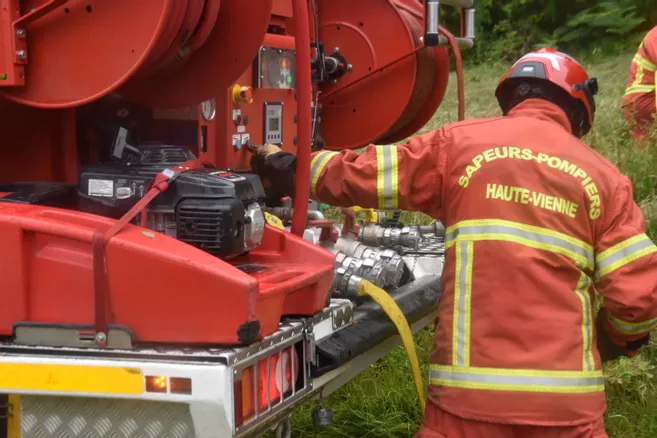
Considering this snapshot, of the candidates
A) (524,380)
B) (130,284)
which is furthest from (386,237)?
(130,284)

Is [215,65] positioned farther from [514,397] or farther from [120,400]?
[514,397]

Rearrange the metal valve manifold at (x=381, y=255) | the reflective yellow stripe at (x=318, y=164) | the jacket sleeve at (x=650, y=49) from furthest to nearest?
1. the jacket sleeve at (x=650, y=49)
2. the metal valve manifold at (x=381, y=255)
3. the reflective yellow stripe at (x=318, y=164)

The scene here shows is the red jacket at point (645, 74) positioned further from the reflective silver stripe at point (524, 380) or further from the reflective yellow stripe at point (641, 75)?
the reflective silver stripe at point (524, 380)

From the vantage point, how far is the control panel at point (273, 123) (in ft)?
11.8

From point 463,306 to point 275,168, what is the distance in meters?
0.78

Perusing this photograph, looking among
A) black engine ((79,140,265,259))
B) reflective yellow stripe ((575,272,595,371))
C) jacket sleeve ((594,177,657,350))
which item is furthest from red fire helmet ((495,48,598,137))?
black engine ((79,140,265,259))

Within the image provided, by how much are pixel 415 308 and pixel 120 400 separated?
54.3 inches

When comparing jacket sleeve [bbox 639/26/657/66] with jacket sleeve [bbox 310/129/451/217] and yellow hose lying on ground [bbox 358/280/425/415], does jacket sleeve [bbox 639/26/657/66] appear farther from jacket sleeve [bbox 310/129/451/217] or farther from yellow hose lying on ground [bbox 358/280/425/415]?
yellow hose lying on ground [bbox 358/280/425/415]

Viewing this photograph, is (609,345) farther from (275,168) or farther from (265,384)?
(265,384)

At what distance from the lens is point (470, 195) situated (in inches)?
115

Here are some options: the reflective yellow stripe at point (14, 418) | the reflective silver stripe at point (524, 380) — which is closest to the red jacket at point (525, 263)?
the reflective silver stripe at point (524, 380)

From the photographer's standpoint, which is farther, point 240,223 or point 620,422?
point 620,422

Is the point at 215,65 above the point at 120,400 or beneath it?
above

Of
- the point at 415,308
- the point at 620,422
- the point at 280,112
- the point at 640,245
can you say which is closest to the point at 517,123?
the point at 640,245
